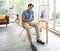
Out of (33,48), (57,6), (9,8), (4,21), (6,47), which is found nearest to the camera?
(33,48)

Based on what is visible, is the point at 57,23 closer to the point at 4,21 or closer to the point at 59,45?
the point at 59,45

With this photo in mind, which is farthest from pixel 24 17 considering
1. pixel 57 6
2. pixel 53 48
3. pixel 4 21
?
pixel 4 21

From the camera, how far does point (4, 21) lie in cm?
749

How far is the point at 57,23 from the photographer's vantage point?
5863mm

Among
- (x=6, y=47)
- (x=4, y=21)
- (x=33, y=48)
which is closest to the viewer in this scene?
(x=33, y=48)

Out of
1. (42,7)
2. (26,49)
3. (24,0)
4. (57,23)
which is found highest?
(24,0)

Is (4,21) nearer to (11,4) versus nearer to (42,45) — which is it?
(11,4)

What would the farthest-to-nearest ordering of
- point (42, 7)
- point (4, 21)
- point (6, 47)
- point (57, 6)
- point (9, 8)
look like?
point (9, 8) → point (4, 21) → point (57, 6) → point (42, 7) → point (6, 47)

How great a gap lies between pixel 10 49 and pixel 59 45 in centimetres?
143

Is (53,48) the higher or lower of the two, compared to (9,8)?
lower

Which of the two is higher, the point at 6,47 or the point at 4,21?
the point at 4,21

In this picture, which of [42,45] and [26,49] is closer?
[26,49]

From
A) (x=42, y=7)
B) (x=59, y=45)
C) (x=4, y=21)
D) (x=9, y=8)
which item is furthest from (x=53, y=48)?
(x=9, y=8)

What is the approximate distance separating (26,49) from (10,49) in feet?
1.43
